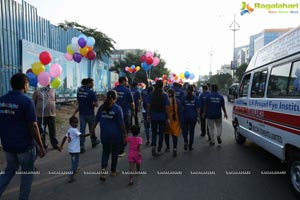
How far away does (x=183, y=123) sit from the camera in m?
6.93

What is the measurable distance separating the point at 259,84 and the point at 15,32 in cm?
886

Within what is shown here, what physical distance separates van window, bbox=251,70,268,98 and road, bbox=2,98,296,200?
1.48 metres

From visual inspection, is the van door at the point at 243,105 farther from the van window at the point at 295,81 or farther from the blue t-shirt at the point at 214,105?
the van window at the point at 295,81

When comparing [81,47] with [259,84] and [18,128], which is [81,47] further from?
[18,128]

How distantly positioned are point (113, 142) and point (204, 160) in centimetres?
233

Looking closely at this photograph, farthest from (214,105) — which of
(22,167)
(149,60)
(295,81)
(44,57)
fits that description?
(149,60)

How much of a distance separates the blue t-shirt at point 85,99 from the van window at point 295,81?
448 centimetres

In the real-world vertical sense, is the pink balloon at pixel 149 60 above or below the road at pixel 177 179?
above

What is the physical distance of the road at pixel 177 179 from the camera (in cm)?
407

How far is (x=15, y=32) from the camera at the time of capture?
32.8 feet

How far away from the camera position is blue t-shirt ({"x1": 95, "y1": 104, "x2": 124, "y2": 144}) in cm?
461

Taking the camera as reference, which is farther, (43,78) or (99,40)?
(99,40)

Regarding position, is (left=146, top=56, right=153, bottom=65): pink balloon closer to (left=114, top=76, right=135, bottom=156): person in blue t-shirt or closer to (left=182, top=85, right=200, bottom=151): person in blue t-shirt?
(left=182, top=85, right=200, bottom=151): person in blue t-shirt

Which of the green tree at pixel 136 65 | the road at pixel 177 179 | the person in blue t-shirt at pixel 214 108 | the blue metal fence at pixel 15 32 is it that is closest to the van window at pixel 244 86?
the person in blue t-shirt at pixel 214 108
